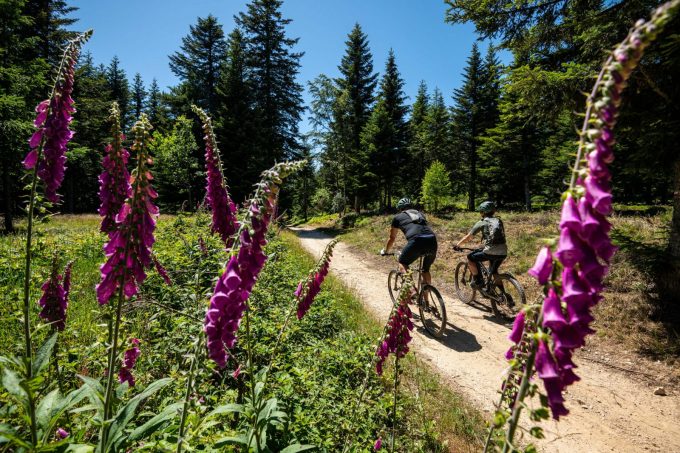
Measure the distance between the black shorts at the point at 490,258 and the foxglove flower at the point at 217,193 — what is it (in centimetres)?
667

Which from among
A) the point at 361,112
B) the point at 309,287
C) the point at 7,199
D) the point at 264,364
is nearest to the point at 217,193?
the point at 309,287

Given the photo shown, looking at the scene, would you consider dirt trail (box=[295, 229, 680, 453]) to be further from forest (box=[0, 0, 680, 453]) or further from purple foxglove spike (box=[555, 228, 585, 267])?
purple foxglove spike (box=[555, 228, 585, 267])

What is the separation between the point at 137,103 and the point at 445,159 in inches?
1728

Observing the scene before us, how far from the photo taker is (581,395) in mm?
5168

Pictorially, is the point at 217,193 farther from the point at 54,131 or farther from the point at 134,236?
the point at 54,131

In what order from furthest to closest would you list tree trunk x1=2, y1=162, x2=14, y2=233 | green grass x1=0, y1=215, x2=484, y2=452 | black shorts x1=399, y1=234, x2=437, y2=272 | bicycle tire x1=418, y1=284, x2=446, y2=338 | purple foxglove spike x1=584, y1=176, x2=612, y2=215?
tree trunk x1=2, y1=162, x2=14, y2=233
black shorts x1=399, y1=234, x2=437, y2=272
bicycle tire x1=418, y1=284, x2=446, y2=338
green grass x1=0, y1=215, x2=484, y2=452
purple foxglove spike x1=584, y1=176, x2=612, y2=215

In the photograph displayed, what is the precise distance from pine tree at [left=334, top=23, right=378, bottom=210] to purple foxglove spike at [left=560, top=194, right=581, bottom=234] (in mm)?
28029

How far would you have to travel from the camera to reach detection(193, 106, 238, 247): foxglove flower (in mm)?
2682

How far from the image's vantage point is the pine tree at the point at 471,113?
105ft

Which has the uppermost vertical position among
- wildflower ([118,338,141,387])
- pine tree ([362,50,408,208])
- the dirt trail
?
pine tree ([362,50,408,208])

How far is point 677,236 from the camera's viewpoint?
738 centimetres

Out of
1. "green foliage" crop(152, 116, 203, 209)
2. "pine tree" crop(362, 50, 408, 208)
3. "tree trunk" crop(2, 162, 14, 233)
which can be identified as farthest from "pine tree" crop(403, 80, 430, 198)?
"tree trunk" crop(2, 162, 14, 233)

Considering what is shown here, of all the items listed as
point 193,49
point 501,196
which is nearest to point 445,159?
point 501,196

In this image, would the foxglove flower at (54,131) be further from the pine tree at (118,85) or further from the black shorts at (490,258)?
the pine tree at (118,85)
